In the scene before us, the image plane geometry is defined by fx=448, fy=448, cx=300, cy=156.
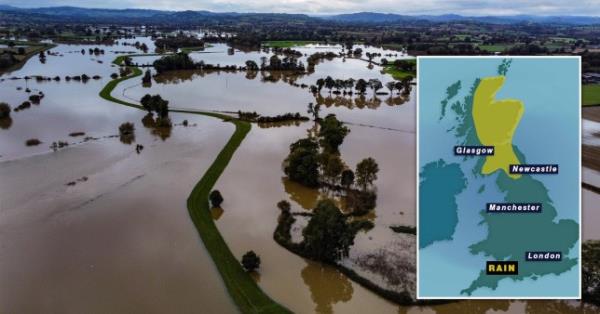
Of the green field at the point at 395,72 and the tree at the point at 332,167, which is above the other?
the green field at the point at 395,72

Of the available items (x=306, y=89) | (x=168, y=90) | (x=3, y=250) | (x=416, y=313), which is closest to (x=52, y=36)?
(x=168, y=90)

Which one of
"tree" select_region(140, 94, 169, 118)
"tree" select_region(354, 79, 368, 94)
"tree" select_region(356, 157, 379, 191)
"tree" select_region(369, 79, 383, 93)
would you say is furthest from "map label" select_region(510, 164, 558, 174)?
"tree" select_region(369, 79, 383, 93)

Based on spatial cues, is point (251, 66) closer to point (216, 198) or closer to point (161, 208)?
point (216, 198)

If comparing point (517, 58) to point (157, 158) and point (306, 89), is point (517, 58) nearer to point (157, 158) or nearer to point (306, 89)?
point (157, 158)

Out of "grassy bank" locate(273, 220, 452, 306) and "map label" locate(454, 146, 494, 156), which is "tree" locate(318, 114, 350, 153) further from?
"map label" locate(454, 146, 494, 156)

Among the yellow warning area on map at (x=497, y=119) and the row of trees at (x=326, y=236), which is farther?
the row of trees at (x=326, y=236)

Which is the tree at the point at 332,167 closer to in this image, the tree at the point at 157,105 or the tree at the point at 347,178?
the tree at the point at 347,178

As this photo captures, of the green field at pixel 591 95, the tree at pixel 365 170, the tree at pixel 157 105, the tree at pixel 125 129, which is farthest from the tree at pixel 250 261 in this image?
the green field at pixel 591 95

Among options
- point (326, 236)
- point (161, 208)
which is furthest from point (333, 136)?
point (326, 236)
